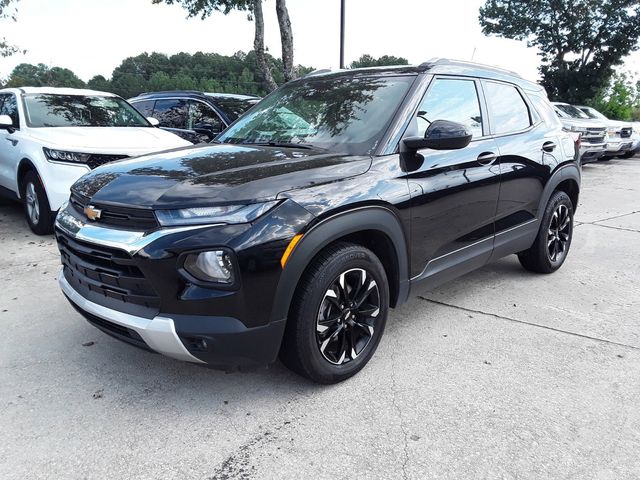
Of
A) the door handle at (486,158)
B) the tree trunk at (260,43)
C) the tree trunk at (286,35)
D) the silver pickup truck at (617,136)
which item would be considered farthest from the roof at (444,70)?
the silver pickup truck at (617,136)

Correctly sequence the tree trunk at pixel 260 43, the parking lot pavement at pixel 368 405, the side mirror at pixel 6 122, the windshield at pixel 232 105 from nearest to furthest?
the parking lot pavement at pixel 368 405 → the side mirror at pixel 6 122 → the windshield at pixel 232 105 → the tree trunk at pixel 260 43

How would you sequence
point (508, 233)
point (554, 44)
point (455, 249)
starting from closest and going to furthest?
point (455, 249), point (508, 233), point (554, 44)

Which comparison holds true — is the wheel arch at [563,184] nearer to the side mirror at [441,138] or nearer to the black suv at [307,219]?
the black suv at [307,219]

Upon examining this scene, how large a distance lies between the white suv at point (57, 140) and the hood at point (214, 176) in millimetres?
2819

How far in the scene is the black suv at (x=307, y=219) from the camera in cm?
225

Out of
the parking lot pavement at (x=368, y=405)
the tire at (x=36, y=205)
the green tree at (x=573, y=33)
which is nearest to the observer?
the parking lot pavement at (x=368, y=405)

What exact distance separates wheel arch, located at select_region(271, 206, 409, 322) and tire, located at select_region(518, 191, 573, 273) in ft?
6.54

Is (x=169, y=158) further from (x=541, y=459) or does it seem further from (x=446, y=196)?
(x=541, y=459)

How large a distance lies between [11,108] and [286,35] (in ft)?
25.8

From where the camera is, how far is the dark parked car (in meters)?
7.66

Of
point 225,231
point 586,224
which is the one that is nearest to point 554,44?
point 586,224

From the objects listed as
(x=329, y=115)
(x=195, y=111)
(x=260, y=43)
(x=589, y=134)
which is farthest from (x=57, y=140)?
(x=589, y=134)

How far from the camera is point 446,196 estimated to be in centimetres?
318

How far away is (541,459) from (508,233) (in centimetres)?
204
